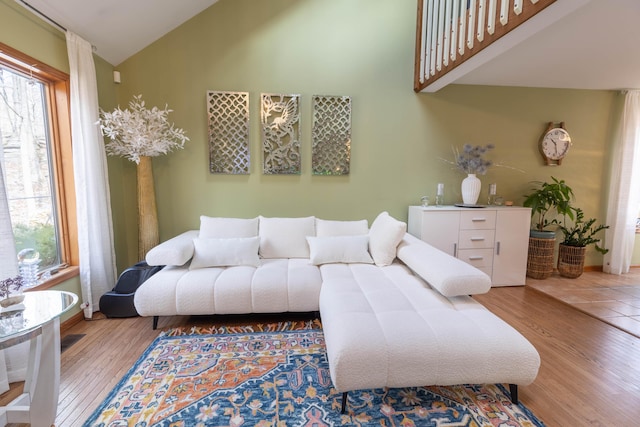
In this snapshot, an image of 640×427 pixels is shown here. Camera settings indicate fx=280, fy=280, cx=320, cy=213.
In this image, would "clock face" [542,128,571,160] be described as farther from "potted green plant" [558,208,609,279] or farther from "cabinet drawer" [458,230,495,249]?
"cabinet drawer" [458,230,495,249]

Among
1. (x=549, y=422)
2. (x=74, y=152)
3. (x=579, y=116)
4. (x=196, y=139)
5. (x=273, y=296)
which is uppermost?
(x=579, y=116)

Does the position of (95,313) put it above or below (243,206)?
below

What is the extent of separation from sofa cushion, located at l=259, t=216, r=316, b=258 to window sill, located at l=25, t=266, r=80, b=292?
1.54m

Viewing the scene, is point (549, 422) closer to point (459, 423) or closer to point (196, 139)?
point (459, 423)

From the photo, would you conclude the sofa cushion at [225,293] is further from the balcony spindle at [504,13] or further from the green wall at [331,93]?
the balcony spindle at [504,13]

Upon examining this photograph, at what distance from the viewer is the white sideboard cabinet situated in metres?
3.02

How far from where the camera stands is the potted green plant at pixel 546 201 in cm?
329

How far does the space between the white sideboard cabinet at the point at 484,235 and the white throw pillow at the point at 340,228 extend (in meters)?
0.68

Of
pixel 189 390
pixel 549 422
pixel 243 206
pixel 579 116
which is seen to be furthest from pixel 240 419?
pixel 579 116

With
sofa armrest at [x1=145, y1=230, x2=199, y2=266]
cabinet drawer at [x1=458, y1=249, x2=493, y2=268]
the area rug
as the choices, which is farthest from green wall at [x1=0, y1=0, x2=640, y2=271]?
the area rug

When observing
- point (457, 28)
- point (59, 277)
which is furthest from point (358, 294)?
point (457, 28)

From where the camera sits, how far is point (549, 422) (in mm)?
1401

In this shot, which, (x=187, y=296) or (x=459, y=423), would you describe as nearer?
(x=459, y=423)

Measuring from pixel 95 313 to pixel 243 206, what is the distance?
1.64 metres
